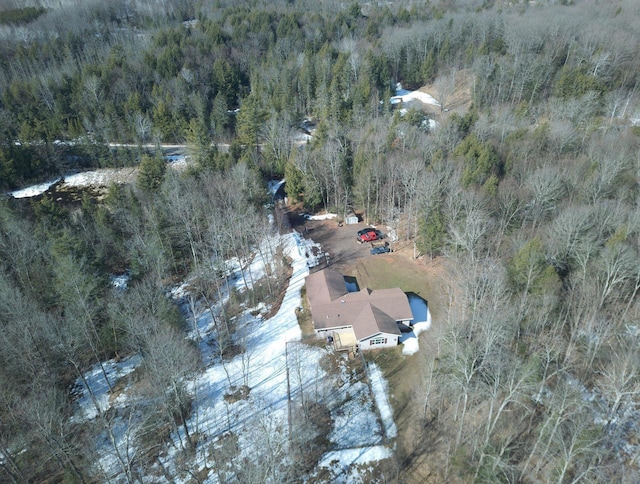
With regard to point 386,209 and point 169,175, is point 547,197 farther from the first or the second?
point 169,175

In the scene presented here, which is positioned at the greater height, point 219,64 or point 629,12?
point 629,12

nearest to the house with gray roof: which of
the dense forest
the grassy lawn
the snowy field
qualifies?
the grassy lawn

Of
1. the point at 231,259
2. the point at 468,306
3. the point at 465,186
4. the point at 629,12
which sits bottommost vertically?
the point at 231,259

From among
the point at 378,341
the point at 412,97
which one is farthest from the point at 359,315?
the point at 412,97

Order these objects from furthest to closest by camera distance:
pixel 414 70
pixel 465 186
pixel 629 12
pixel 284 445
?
pixel 414 70 < pixel 629 12 < pixel 465 186 < pixel 284 445

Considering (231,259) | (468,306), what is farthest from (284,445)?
(231,259)

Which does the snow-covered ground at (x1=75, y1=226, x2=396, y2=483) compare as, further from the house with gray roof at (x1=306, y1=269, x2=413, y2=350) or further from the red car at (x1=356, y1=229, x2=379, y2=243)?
the red car at (x1=356, y1=229, x2=379, y2=243)

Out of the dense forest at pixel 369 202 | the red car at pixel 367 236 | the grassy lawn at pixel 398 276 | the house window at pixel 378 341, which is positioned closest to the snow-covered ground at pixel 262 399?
the dense forest at pixel 369 202
